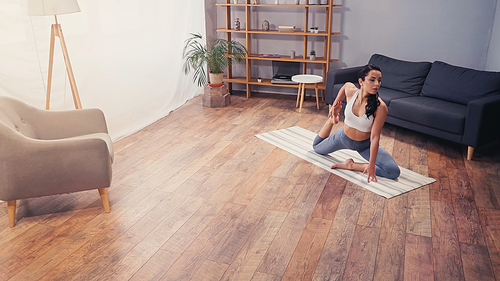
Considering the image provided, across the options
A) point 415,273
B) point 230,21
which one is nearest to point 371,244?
point 415,273

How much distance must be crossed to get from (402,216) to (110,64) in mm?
3300

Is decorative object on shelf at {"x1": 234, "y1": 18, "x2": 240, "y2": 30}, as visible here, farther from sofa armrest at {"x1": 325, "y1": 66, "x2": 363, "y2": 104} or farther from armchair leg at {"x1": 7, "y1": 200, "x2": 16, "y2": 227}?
armchair leg at {"x1": 7, "y1": 200, "x2": 16, "y2": 227}

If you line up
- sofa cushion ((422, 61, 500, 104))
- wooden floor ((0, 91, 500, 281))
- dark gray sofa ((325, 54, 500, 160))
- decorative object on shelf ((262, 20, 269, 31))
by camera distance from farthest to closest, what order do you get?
1. decorative object on shelf ((262, 20, 269, 31))
2. sofa cushion ((422, 61, 500, 104))
3. dark gray sofa ((325, 54, 500, 160))
4. wooden floor ((0, 91, 500, 281))

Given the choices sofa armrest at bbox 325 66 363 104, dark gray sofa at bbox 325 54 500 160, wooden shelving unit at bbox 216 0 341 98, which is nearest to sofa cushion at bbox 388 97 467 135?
dark gray sofa at bbox 325 54 500 160

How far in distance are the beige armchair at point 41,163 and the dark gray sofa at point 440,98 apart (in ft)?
10.1

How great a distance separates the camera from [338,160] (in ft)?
12.3

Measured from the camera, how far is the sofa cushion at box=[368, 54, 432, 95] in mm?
4648

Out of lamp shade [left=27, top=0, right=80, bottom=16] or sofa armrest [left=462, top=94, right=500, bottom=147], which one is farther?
sofa armrest [left=462, top=94, right=500, bottom=147]

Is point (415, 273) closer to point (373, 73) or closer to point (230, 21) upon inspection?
point (373, 73)

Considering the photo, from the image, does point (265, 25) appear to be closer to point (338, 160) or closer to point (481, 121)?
point (338, 160)

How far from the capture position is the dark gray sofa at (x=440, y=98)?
3607 mm

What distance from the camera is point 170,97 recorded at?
5523 millimetres

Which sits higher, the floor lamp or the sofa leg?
the floor lamp

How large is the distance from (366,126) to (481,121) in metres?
1.16
